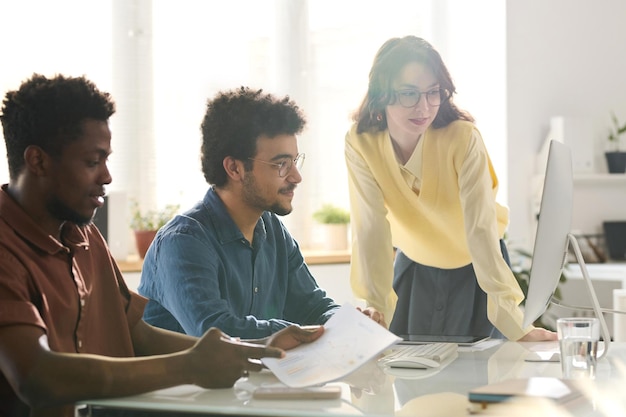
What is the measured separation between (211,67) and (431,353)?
3.11 m

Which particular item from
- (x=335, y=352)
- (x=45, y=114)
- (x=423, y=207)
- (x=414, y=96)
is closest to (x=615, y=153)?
(x=423, y=207)

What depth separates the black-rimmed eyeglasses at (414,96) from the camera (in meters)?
2.37

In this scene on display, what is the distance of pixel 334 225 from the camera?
4.67m

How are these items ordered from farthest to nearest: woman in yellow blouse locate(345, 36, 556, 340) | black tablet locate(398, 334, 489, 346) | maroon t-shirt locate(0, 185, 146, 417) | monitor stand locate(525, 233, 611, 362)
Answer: woman in yellow blouse locate(345, 36, 556, 340) < black tablet locate(398, 334, 489, 346) < monitor stand locate(525, 233, 611, 362) < maroon t-shirt locate(0, 185, 146, 417)

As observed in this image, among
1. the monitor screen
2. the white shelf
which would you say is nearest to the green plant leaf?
the white shelf

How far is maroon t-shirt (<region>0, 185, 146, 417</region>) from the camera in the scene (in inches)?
56.2

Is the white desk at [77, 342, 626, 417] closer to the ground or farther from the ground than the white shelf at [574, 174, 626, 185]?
closer to the ground

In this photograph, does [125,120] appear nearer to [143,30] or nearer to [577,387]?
[143,30]

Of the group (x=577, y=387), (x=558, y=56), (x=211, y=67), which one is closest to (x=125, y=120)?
(x=211, y=67)

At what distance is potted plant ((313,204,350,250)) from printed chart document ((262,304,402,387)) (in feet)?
9.65

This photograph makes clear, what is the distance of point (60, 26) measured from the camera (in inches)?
168

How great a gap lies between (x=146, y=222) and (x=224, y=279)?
7.62 feet

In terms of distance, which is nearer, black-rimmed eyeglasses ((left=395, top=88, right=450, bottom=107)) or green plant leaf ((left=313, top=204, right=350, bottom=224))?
black-rimmed eyeglasses ((left=395, top=88, right=450, bottom=107))

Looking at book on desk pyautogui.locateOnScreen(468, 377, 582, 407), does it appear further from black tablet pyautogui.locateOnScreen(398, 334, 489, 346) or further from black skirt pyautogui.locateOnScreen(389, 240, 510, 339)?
black skirt pyautogui.locateOnScreen(389, 240, 510, 339)
